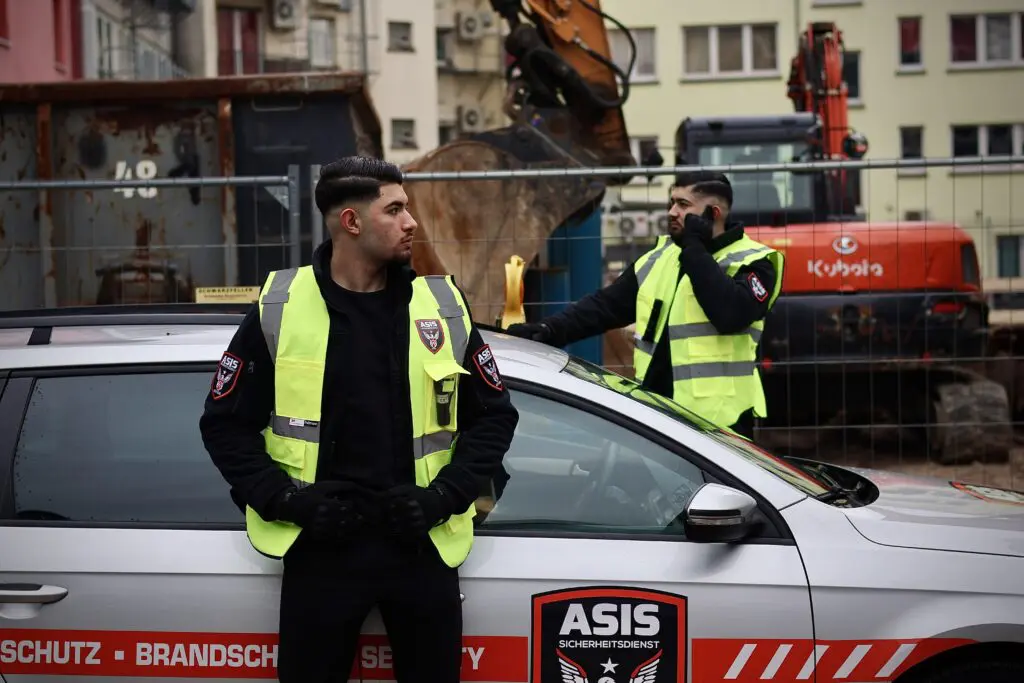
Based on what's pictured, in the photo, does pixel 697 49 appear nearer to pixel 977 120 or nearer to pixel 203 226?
pixel 977 120

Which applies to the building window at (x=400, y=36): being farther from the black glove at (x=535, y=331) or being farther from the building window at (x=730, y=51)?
the black glove at (x=535, y=331)

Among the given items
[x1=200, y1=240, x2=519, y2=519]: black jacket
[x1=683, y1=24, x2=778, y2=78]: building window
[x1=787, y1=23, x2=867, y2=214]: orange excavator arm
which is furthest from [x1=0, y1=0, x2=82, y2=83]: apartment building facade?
[x1=683, y1=24, x2=778, y2=78]: building window

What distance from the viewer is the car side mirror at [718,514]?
337 centimetres

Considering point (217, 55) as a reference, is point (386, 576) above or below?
below

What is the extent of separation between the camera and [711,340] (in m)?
5.27

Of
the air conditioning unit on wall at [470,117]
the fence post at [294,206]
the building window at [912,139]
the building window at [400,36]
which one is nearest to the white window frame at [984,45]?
the building window at [912,139]

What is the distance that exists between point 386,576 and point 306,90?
5.68 m

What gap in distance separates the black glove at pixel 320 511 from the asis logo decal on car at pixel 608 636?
1.91 ft

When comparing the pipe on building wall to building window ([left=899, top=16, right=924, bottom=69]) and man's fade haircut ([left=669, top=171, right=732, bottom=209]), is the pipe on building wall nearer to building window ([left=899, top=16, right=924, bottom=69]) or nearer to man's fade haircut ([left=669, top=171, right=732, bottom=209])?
building window ([left=899, top=16, right=924, bottom=69])

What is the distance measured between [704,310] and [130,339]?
228 centimetres

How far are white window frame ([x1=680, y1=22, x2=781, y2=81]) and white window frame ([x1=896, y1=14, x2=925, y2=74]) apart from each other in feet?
11.0

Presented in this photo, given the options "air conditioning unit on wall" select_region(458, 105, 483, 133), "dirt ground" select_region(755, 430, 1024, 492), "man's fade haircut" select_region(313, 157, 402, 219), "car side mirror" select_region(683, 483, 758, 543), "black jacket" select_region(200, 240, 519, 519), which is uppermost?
"air conditioning unit on wall" select_region(458, 105, 483, 133)

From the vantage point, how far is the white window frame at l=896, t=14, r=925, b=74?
3922 cm

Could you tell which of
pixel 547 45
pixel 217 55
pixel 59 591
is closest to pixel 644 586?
pixel 59 591
